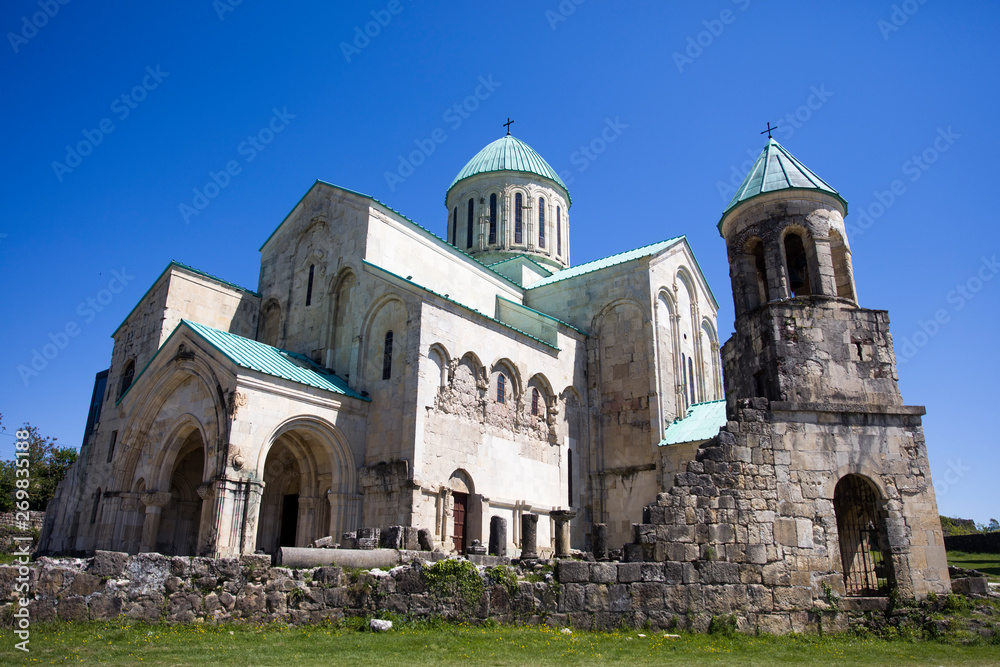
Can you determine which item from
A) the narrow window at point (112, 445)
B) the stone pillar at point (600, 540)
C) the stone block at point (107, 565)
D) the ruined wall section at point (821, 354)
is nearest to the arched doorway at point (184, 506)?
the narrow window at point (112, 445)

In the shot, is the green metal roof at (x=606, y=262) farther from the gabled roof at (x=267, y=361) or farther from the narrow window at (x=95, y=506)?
the narrow window at (x=95, y=506)

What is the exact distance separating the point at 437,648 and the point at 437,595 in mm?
1570

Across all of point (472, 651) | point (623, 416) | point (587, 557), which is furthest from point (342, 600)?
point (623, 416)

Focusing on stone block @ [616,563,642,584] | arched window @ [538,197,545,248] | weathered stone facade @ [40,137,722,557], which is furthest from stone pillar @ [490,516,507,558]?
arched window @ [538,197,545,248]

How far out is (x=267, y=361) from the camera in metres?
17.6

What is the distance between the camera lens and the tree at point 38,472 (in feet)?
110

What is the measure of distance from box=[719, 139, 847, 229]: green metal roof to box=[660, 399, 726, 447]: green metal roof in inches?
306

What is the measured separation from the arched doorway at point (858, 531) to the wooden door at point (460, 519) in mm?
9319

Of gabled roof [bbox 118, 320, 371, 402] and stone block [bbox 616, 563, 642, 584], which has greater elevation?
gabled roof [bbox 118, 320, 371, 402]

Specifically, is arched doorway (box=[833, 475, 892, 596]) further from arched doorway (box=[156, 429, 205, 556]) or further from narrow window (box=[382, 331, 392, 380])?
arched doorway (box=[156, 429, 205, 556])

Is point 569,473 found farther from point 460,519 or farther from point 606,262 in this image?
point 606,262

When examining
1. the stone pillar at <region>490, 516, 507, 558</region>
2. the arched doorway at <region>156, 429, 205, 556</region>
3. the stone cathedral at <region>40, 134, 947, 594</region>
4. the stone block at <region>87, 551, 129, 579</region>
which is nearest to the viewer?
the stone block at <region>87, 551, 129, 579</region>

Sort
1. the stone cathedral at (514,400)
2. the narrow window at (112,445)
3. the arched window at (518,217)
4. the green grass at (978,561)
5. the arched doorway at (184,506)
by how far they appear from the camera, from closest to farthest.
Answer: the stone cathedral at (514,400), the arched doorway at (184,506), the green grass at (978,561), the narrow window at (112,445), the arched window at (518,217)

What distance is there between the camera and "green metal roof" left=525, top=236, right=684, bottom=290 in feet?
79.8
